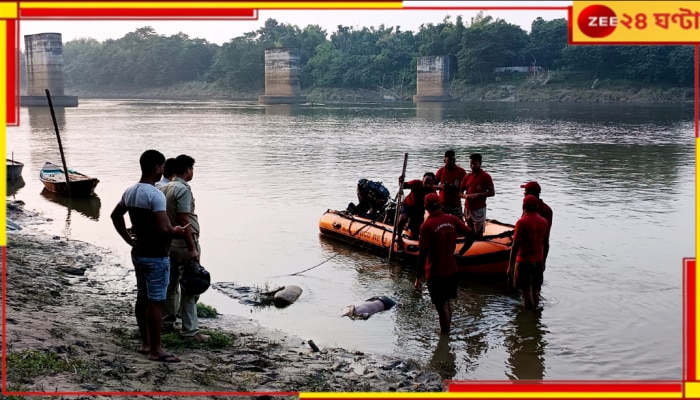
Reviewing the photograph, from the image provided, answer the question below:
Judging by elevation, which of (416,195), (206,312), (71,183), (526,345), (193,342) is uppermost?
(416,195)

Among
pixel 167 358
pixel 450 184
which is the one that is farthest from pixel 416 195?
pixel 167 358

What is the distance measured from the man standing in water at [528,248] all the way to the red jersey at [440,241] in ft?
3.52

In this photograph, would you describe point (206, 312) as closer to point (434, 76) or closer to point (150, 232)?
point (150, 232)

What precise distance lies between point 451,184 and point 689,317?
7.18 meters

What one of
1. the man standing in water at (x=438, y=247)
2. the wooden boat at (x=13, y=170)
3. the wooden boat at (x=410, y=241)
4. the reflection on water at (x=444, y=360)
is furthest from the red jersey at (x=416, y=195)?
the wooden boat at (x=13, y=170)

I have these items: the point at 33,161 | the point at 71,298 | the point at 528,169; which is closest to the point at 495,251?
the point at 71,298

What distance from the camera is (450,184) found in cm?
1128

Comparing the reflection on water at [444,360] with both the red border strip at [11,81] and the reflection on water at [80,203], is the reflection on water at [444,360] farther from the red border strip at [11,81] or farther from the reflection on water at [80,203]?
the reflection on water at [80,203]

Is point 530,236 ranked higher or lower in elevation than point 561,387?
higher

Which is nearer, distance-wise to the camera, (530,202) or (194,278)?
(194,278)

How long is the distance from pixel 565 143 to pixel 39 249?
30.2 m

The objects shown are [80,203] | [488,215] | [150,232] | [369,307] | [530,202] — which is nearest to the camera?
[150,232]

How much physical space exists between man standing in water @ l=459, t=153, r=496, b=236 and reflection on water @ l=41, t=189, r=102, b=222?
32.8 ft

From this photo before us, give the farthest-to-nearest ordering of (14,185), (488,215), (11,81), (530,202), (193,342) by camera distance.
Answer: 1. (14,185)
2. (488,215)
3. (530,202)
4. (193,342)
5. (11,81)
